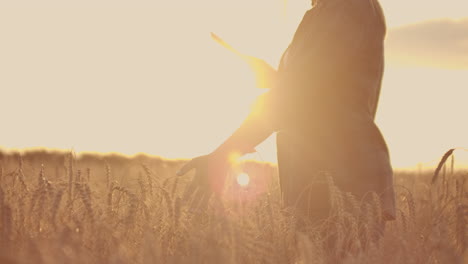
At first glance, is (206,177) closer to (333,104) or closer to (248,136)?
(248,136)

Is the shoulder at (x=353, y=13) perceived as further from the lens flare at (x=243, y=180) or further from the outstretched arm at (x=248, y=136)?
the lens flare at (x=243, y=180)

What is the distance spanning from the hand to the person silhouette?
2.6 inches

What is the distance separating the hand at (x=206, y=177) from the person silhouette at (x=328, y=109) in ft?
0.22

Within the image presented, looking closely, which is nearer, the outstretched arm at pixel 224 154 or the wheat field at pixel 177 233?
the wheat field at pixel 177 233

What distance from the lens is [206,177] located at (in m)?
3.64

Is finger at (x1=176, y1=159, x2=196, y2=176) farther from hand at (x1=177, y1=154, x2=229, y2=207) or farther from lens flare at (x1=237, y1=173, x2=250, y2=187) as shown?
lens flare at (x1=237, y1=173, x2=250, y2=187)

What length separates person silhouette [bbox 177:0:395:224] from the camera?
153 inches

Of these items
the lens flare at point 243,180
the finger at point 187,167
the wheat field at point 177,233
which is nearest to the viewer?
the wheat field at point 177,233

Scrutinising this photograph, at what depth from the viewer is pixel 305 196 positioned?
408 centimetres

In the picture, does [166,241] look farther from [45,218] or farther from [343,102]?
[343,102]

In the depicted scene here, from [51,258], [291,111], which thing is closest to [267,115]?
[291,111]

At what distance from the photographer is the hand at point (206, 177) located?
11.9ft

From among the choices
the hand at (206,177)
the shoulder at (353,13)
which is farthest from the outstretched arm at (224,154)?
the shoulder at (353,13)

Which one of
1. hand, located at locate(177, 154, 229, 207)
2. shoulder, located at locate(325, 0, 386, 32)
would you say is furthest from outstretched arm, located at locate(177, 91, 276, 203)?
shoulder, located at locate(325, 0, 386, 32)
